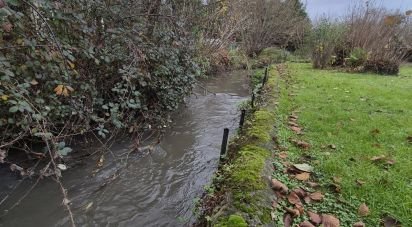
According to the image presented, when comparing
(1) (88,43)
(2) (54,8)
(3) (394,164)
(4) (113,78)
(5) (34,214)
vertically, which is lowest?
(5) (34,214)

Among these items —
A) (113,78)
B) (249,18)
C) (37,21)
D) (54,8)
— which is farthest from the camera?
(249,18)

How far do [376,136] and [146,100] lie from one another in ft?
11.2

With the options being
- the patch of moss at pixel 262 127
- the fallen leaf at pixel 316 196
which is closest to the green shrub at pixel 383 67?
the patch of moss at pixel 262 127

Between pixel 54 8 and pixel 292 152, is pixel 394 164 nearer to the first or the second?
pixel 292 152

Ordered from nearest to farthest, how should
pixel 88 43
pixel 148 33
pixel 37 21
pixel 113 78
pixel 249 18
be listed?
pixel 37 21 < pixel 88 43 < pixel 113 78 < pixel 148 33 < pixel 249 18

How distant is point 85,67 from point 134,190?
1780mm

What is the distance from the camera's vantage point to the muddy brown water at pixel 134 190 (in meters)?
3.19

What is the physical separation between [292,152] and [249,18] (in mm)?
13599

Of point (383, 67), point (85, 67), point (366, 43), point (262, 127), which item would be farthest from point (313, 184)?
point (366, 43)

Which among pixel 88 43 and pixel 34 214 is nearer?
pixel 34 214

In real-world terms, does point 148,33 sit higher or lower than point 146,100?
higher

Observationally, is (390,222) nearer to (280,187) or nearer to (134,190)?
(280,187)

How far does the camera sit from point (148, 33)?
513cm

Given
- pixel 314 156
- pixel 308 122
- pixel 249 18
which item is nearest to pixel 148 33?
pixel 308 122
